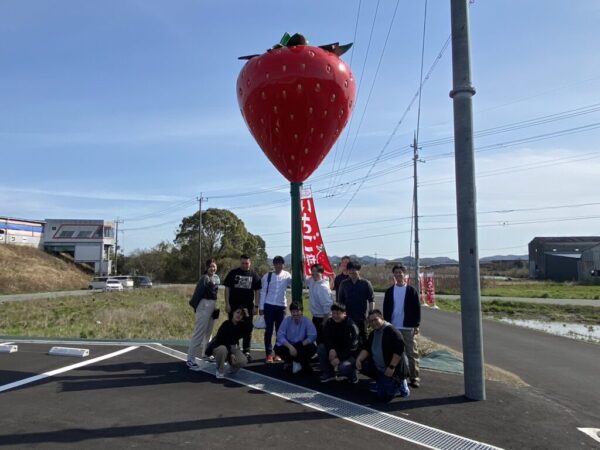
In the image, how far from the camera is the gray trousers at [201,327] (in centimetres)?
709

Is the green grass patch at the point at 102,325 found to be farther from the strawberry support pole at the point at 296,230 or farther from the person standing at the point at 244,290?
the person standing at the point at 244,290

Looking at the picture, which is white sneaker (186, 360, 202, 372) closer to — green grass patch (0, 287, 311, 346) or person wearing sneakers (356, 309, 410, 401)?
person wearing sneakers (356, 309, 410, 401)

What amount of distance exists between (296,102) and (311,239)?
264 centimetres

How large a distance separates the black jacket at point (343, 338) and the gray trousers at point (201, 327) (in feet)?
6.50

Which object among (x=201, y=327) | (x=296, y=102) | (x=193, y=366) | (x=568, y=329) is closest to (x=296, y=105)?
(x=296, y=102)

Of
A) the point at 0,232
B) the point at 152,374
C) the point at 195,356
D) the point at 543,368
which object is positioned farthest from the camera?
the point at 0,232

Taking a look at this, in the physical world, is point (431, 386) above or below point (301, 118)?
below

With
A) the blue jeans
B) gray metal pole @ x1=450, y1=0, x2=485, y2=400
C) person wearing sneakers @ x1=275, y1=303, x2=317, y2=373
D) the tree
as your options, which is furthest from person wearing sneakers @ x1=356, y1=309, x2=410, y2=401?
the tree

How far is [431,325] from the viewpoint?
59.7 ft

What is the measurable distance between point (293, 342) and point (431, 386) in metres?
1.89

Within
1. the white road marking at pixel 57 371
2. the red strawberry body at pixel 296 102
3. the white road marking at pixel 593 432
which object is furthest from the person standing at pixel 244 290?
the white road marking at pixel 593 432

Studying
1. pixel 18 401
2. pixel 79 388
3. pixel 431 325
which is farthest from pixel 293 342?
pixel 431 325

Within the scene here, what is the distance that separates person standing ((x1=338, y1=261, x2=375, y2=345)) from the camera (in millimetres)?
6711

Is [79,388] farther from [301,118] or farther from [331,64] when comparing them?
[331,64]
